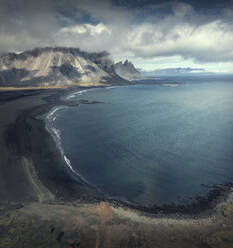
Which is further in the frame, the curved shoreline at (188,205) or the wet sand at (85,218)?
the curved shoreline at (188,205)

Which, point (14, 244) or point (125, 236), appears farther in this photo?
point (125, 236)

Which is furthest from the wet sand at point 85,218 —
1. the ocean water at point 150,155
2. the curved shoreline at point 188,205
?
the ocean water at point 150,155

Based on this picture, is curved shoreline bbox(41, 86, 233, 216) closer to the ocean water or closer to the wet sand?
the wet sand

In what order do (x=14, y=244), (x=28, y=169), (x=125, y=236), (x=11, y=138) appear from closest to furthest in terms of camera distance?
(x=14, y=244)
(x=125, y=236)
(x=28, y=169)
(x=11, y=138)

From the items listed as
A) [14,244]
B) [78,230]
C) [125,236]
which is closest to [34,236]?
[14,244]

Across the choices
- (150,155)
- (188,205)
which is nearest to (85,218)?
(188,205)

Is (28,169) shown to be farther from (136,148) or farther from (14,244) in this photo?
(136,148)

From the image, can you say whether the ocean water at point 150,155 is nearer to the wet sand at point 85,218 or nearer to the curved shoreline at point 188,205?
the curved shoreline at point 188,205

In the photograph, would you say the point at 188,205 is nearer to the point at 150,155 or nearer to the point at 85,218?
the point at 85,218
